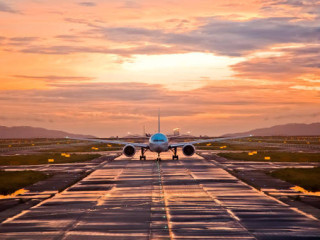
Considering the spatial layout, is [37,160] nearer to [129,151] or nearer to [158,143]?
[129,151]

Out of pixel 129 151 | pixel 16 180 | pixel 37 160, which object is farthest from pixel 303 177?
pixel 37 160

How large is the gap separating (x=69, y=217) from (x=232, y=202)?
38.0ft

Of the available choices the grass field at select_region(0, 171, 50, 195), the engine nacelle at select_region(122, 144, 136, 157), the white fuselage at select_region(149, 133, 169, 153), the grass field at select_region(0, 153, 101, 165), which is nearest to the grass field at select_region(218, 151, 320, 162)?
the white fuselage at select_region(149, 133, 169, 153)

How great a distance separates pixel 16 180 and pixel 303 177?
2836 cm

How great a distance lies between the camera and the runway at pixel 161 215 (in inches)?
997

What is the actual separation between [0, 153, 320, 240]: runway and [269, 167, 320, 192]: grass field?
5236 mm

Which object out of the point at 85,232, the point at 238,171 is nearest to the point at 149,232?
the point at 85,232

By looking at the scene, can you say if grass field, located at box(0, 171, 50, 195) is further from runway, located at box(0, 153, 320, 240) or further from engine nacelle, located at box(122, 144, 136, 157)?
engine nacelle, located at box(122, 144, 136, 157)

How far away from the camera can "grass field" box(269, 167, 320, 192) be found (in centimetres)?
4568

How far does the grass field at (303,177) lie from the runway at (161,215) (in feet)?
17.2

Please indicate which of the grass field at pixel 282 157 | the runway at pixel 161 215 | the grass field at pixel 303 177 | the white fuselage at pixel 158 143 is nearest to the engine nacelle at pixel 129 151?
the white fuselage at pixel 158 143

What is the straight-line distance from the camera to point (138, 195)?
40.1m

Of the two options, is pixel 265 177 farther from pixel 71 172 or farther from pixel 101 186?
pixel 71 172

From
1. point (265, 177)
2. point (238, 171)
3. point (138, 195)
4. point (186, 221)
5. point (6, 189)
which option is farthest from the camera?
point (238, 171)
